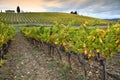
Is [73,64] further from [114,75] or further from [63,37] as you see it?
[114,75]

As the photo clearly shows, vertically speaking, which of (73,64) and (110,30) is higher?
(110,30)

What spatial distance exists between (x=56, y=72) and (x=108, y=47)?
A: 4.16 m

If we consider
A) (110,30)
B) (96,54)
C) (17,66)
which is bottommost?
(17,66)

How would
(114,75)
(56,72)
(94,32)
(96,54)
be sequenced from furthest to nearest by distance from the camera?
(56,72)
(114,75)
(96,54)
(94,32)

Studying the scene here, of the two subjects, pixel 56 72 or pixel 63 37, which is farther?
pixel 63 37

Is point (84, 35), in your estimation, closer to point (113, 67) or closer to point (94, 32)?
point (94, 32)

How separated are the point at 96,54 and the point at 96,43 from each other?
2.95 feet

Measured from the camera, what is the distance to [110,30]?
6.71m

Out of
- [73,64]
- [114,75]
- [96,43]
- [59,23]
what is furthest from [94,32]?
[59,23]

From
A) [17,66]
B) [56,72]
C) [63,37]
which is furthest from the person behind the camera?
[17,66]

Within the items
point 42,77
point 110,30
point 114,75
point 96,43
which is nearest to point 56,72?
point 42,77

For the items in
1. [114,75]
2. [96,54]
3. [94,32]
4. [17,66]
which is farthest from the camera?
[17,66]

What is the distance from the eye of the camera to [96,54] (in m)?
8.20

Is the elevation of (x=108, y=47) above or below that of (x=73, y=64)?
above
